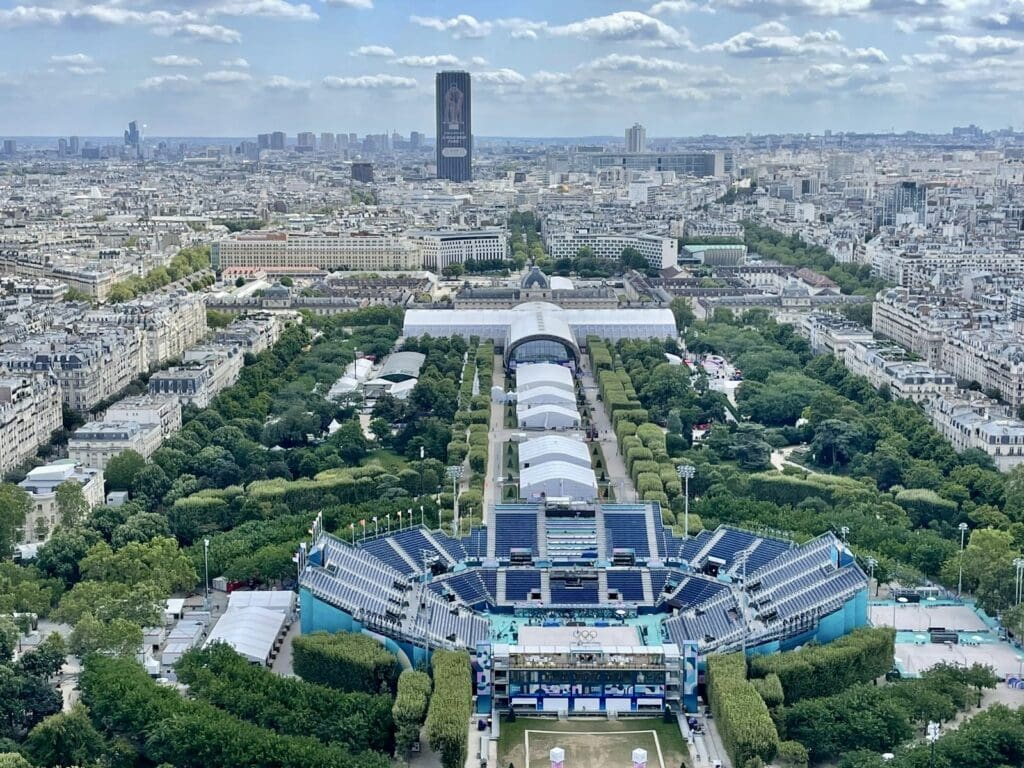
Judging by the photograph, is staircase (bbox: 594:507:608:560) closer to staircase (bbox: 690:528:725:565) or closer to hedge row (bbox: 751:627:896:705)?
staircase (bbox: 690:528:725:565)

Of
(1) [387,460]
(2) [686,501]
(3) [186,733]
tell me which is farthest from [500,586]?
(1) [387,460]

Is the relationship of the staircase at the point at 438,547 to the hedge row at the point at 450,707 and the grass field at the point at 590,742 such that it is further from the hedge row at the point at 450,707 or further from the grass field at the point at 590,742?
the grass field at the point at 590,742

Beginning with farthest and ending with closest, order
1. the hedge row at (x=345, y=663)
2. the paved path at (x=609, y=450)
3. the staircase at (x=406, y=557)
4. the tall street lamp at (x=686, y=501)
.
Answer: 1. the paved path at (x=609, y=450)
2. the tall street lamp at (x=686, y=501)
3. the staircase at (x=406, y=557)
4. the hedge row at (x=345, y=663)

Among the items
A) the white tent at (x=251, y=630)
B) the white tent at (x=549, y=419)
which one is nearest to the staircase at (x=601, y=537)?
the white tent at (x=251, y=630)

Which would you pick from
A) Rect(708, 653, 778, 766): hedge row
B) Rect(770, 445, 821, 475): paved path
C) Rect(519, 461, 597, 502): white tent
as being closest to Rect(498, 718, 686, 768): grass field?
Rect(708, 653, 778, 766): hedge row

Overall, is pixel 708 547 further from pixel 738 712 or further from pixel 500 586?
pixel 738 712

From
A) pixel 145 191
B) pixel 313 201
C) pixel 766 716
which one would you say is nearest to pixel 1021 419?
pixel 766 716

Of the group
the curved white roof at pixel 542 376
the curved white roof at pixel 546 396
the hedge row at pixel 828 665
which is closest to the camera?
the hedge row at pixel 828 665
